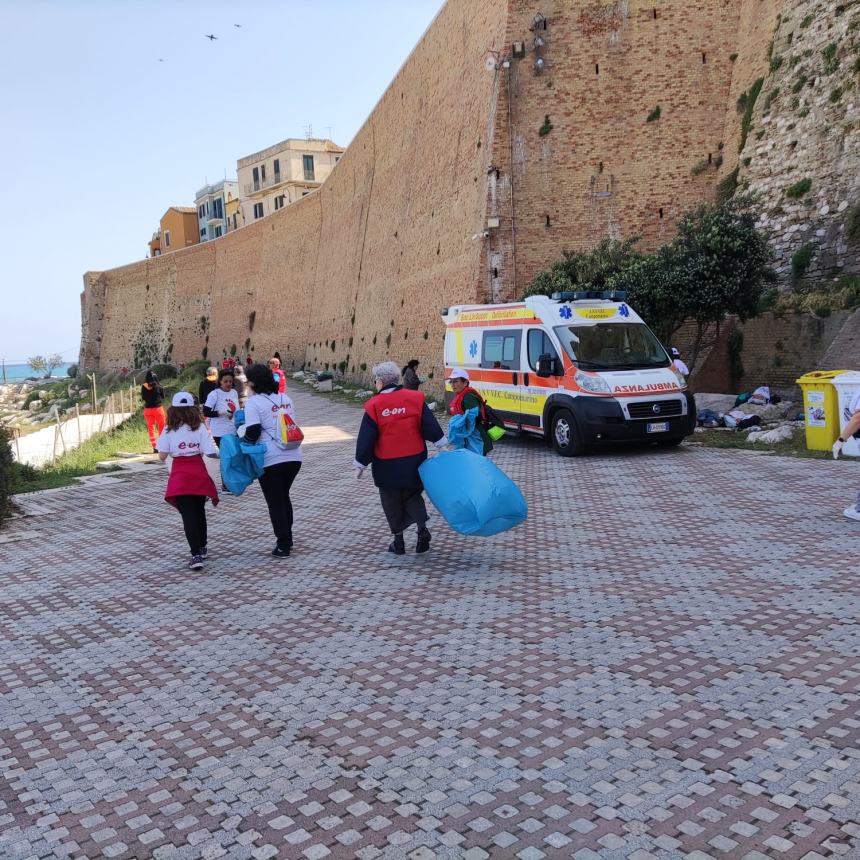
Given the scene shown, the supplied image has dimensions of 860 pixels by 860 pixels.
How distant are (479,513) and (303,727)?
118 inches

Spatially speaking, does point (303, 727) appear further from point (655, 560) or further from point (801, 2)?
point (801, 2)

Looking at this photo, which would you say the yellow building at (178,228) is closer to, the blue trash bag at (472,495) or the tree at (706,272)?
the tree at (706,272)

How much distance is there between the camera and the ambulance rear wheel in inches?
506

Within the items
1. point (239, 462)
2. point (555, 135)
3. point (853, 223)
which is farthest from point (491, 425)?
point (555, 135)

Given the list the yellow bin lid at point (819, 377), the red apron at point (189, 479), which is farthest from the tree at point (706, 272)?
the red apron at point (189, 479)

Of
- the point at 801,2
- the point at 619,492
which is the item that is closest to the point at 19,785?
the point at 619,492

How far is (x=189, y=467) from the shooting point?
7211 millimetres

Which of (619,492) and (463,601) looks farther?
(619,492)

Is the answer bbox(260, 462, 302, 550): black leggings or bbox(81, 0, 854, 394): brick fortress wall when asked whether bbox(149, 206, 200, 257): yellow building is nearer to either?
bbox(81, 0, 854, 394): brick fortress wall

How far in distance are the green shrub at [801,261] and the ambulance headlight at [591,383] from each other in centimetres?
870

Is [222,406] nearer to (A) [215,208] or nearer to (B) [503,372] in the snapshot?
(B) [503,372]

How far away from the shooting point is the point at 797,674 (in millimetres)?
4383

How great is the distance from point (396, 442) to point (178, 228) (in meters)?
88.0

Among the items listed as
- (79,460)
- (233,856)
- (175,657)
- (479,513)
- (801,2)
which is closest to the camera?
(233,856)
